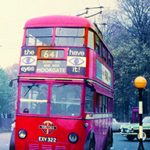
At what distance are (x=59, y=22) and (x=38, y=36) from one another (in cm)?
78

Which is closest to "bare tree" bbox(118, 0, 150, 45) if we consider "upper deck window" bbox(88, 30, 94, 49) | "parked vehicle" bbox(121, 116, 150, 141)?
"parked vehicle" bbox(121, 116, 150, 141)

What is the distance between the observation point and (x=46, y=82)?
41.7 feet

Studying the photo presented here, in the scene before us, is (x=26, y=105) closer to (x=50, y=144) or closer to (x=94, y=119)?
(x=50, y=144)

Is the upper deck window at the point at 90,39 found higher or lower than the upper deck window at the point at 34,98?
higher

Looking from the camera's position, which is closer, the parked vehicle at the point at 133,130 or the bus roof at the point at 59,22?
the bus roof at the point at 59,22

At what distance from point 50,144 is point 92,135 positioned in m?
1.33

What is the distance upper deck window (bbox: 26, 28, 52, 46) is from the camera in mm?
13312

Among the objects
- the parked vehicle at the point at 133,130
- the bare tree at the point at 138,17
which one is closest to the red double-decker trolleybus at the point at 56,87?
the parked vehicle at the point at 133,130

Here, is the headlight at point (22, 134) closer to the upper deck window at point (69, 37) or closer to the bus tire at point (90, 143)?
the bus tire at point (90, 143)

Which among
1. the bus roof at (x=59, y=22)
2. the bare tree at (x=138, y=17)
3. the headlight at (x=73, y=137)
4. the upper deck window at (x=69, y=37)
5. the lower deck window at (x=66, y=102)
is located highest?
the bare tree at (x=138, y=17)

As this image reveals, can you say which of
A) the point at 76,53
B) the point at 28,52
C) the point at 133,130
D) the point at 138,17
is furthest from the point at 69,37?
the point at 138,17

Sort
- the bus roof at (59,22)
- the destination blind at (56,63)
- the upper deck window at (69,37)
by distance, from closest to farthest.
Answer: the destination blind at (56,63)
the upper deck window at (69,37)
the bus roof at (59,22)

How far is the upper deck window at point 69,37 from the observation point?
13.2 metres

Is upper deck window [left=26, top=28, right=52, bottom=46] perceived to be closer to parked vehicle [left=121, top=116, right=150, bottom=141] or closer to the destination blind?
the destination blind
